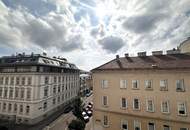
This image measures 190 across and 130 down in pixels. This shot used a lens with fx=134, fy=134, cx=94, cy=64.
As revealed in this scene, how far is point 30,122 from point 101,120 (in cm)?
1992

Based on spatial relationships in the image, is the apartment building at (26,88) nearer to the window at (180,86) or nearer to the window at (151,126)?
the window at (151,126)

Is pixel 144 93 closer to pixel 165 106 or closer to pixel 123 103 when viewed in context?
pixel 165 106

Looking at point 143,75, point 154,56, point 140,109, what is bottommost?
point 140,109

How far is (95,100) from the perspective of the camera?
26672mm

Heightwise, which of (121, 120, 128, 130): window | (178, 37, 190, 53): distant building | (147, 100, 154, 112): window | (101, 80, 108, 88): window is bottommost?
(121, 120, 128, 130): window

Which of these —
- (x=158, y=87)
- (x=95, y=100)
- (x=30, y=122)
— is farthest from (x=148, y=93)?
(x=30, y=122)

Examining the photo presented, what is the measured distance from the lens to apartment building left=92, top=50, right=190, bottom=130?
788 inches

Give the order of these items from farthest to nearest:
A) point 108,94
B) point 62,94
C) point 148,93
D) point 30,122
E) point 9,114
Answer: point 62,94
point 9,114
point 30,122
point 108,94
point 148,93

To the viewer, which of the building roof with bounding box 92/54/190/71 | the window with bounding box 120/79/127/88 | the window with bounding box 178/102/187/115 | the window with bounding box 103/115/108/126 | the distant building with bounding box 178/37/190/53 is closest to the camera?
the window with bounding box 178/102/187/115

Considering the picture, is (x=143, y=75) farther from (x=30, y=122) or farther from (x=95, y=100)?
(x=30, y=122)

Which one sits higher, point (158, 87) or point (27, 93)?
point (158, 87)

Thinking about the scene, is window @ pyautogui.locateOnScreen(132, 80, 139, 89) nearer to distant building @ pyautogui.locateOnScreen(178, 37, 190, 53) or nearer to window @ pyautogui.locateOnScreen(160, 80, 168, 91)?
window @ pyautogui.locateOnScreen(160, 80, 168, 91)

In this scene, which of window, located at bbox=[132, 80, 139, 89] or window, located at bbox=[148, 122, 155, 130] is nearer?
window, located at bbox=[148, 122, 155, 130]

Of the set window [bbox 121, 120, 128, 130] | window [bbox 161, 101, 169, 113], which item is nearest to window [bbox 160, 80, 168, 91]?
window [bbox 161, 101, 169, 113]
